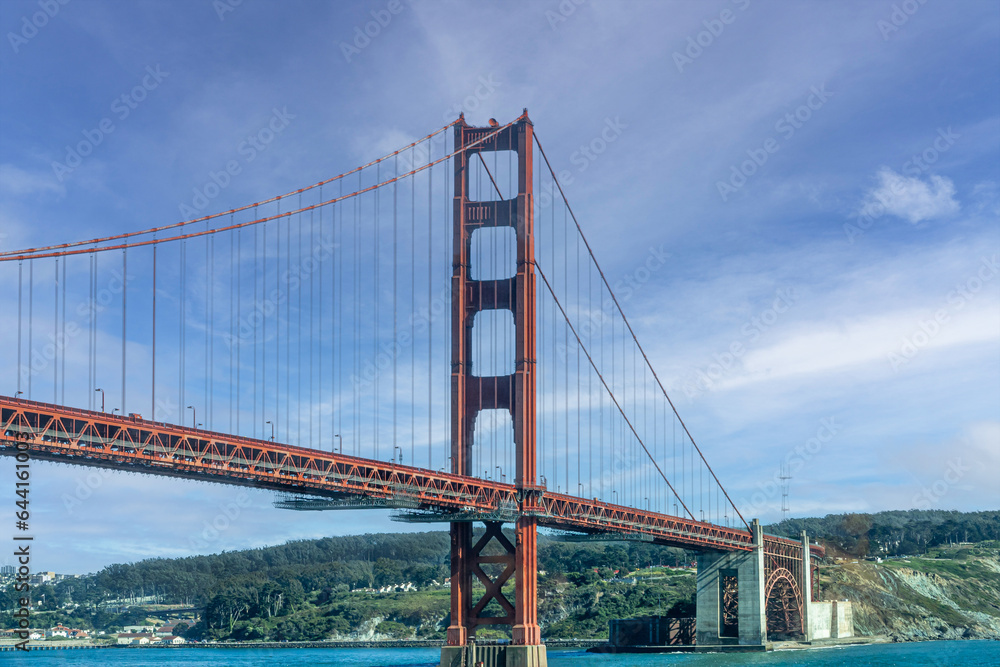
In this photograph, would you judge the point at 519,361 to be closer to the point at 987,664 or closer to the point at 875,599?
the point at 987,664

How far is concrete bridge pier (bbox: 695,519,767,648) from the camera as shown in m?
118

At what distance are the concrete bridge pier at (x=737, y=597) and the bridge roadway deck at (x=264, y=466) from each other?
35593mm

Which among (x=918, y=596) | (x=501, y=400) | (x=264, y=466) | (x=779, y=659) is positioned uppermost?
(x=501, y=400)

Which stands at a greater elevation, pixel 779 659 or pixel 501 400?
pixel 501 400

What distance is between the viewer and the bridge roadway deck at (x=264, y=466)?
45.7 metres

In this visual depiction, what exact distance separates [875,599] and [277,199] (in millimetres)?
116937

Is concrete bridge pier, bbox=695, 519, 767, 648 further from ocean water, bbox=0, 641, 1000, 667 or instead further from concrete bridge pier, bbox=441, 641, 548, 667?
concrete bridge pier, bbox=441, 641, 548, 667

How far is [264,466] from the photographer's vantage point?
56125mm

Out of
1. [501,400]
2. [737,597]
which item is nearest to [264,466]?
[501,400]

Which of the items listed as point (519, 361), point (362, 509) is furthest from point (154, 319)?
point (519, 361)

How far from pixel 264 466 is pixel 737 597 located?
79988 mm

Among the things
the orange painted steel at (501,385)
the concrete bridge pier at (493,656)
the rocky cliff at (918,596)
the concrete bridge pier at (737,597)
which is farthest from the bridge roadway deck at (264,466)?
the rocky cliff at (918,596)

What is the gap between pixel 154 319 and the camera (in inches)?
2039

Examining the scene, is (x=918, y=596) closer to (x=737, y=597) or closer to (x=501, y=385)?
(x=737, y=597)
